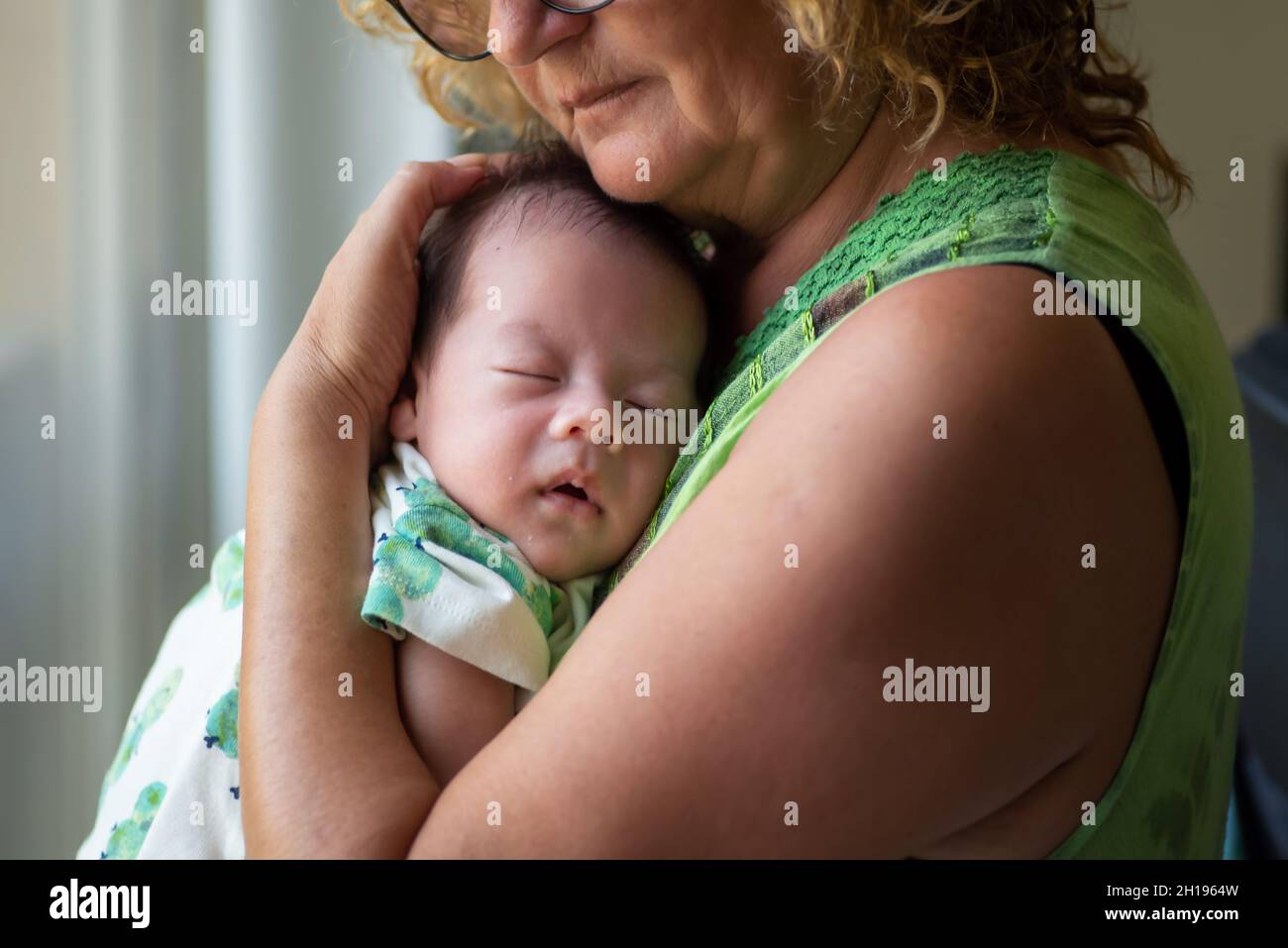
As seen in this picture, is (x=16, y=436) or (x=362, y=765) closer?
(x=362, y=765)

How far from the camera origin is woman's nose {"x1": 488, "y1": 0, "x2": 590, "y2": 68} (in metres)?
1.08

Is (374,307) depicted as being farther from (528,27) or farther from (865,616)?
(865,616)

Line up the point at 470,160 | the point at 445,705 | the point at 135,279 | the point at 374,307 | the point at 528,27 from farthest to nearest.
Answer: the point at 135,279 < the point at 470,160 < the point at 374,307 < the point at 528,27 < the point at 445,705

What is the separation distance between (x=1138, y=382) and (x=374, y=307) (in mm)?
749

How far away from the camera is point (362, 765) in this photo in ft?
2.89

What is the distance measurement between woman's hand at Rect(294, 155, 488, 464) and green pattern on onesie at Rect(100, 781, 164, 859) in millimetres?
385

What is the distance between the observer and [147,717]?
1277 millimetres

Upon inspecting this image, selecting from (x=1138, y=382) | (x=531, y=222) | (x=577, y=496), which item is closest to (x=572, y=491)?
(x=577, y=496)

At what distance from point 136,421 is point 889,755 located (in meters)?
1.55

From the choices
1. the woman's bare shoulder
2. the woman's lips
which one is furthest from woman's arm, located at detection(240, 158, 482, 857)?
the woman's lips
